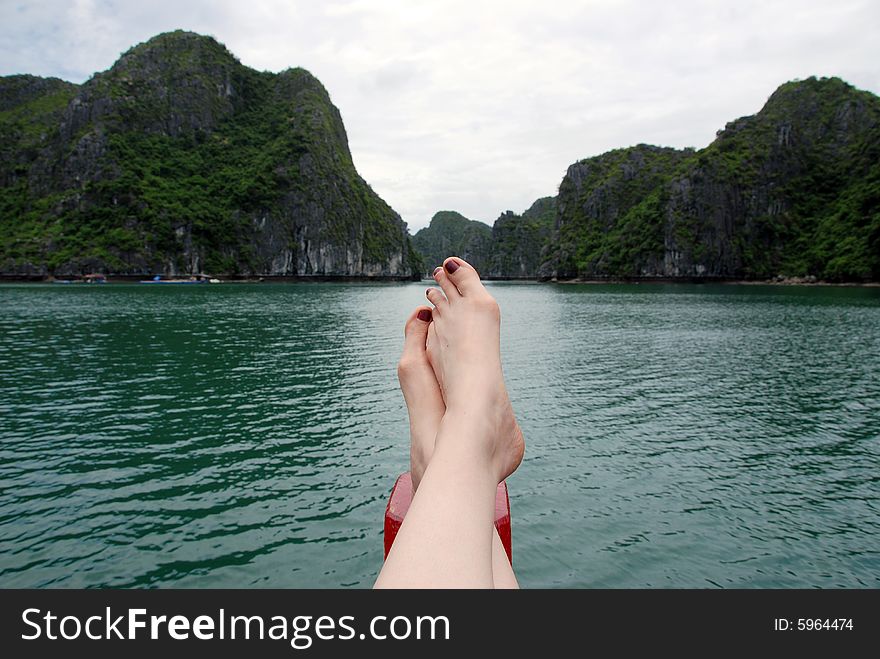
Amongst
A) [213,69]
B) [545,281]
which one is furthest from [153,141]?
[545,281]

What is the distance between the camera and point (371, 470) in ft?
22.5

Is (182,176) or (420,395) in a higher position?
(182,176)

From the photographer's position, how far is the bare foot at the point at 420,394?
7.48 feet

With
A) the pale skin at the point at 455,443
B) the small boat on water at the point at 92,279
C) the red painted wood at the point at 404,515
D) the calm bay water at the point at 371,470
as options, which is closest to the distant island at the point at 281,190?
the small boat on water at the point at 92,279

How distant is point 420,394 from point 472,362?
1.39ft

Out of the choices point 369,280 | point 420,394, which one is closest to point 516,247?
point 369,280

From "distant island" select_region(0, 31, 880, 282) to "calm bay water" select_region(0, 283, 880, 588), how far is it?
3232 inches

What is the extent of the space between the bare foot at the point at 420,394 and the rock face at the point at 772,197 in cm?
10178

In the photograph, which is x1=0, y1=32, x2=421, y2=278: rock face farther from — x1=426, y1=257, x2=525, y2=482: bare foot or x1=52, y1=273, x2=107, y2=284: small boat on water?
x1=426, y1=257, x2=525, y2=482: bare foot

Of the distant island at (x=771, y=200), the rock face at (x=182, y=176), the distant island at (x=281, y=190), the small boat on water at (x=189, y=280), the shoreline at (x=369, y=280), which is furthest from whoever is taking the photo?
the distant island at (x=771, y=200)

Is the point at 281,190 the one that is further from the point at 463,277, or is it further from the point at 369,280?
the point at 463,277

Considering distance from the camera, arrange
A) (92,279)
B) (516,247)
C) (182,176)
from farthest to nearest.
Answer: (516,247) < (182,176) < (92,279)

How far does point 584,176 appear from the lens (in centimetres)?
14638

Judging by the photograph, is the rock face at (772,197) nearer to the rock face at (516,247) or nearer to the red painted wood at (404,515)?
the rock face at (516,247)
